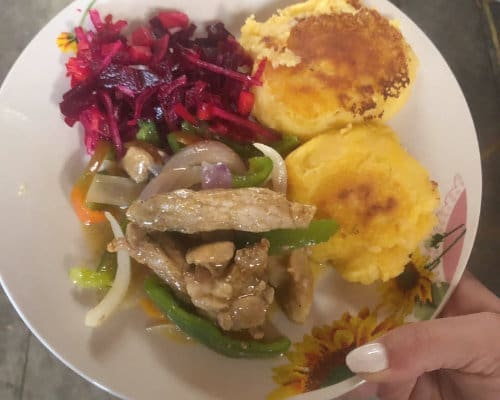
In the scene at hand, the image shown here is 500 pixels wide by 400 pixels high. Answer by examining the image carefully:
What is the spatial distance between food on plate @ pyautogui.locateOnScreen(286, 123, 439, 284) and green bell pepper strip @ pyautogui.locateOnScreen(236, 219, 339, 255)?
0.09m

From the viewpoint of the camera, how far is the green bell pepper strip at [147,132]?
91.7 inches

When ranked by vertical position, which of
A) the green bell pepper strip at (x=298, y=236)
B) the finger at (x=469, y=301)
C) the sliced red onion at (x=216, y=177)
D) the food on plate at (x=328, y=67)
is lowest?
the finger at (x=469, y=301)

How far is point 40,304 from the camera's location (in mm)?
1976

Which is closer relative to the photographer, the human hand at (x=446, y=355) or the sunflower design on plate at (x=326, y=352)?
the human hand at (x=446, y=355)

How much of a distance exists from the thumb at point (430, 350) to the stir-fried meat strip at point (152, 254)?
2.41 ft

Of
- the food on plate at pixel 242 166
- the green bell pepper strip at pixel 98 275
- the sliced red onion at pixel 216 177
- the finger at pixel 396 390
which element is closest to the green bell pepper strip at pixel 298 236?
the food on plate at pixel 242 166

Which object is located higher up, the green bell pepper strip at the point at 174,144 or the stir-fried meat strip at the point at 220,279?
the green bell pepper strip at the point at 174,144

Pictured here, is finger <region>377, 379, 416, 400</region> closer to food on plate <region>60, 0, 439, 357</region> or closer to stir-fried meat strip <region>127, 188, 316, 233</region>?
food on plate <region>60, 0, 439, 357</region>

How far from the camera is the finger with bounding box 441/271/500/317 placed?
2340mm

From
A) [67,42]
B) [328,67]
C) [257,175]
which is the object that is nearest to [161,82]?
[67,42]

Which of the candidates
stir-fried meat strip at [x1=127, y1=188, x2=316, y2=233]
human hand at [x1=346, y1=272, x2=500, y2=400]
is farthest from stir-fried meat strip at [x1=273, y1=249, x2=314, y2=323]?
human hand at [x1=346, y1=272, x2=500, y2=400]

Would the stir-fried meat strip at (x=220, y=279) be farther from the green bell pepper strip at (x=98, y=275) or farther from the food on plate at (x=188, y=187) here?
the green bell pepper strip at (x=98, y=275)

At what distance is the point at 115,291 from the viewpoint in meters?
2.04

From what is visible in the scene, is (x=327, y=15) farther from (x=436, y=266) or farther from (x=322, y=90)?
(x=436, y=266)
